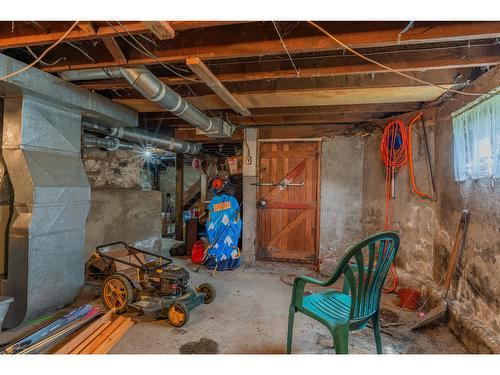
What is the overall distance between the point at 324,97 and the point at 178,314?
2754 mm

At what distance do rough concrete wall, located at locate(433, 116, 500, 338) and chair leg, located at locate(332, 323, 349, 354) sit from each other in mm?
1309

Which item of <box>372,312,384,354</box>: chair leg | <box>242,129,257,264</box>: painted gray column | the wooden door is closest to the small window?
<box>372,312,384,354</box>: chair leg

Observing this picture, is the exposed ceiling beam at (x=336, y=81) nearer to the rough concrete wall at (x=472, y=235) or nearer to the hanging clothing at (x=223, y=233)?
the rough concrete wall at (x=472, y=235)

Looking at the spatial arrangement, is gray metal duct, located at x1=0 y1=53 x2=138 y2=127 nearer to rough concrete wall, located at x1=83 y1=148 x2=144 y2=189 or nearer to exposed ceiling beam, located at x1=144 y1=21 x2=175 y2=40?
rough concrete wall, located at x1=83 y1=148 x2=144 y2=189

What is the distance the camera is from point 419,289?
3.28m

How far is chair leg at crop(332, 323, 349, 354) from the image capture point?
1.71 m

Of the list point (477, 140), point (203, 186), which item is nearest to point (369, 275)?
point (477, 140)

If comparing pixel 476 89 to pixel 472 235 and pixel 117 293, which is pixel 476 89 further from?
pixel 117 293

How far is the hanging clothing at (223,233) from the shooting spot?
4516 mm

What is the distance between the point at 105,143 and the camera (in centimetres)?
425
